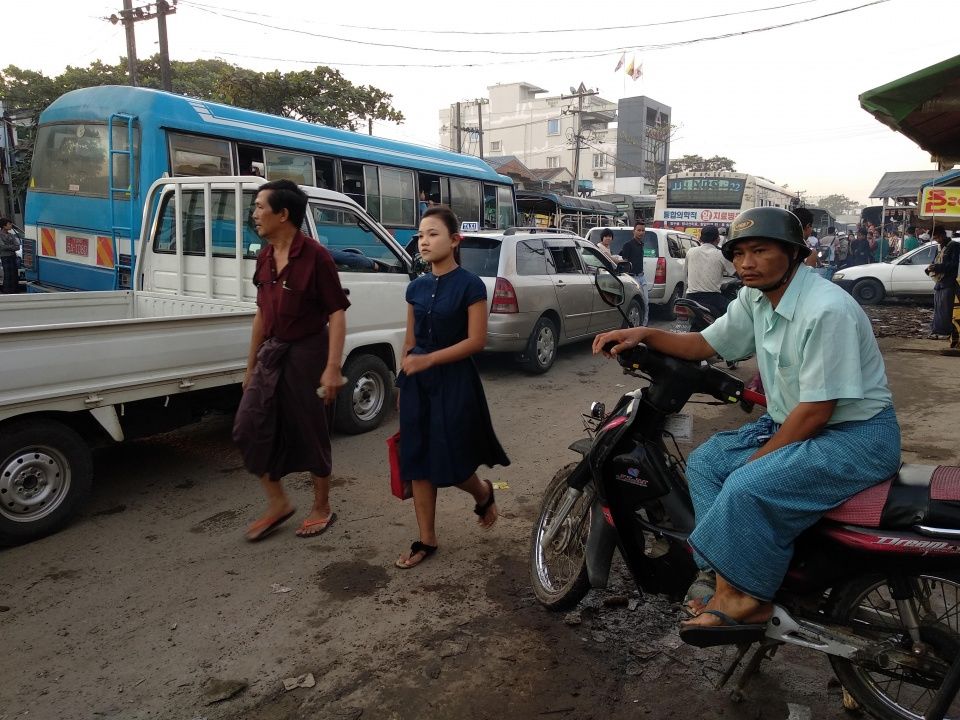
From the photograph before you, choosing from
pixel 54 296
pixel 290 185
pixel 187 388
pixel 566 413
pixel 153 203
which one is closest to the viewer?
pixel 290 185

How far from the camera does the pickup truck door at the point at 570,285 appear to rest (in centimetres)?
835

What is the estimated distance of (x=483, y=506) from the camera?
3.67 meters

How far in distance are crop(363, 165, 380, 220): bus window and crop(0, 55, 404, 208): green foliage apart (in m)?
12.9

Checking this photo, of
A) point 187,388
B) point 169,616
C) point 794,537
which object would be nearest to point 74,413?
point 187,388

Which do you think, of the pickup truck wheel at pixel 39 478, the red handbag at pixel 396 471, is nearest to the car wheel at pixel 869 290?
the red handbag at pixel 396 471

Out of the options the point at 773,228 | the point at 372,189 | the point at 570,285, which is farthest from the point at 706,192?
the point at 773,228

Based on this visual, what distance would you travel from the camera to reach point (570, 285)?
8484 millimetres

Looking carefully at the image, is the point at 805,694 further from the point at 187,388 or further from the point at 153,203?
the point at 153,203

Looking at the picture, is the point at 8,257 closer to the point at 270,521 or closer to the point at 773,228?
the point at 270,521

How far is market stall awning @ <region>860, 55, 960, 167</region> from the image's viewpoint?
3.61 m

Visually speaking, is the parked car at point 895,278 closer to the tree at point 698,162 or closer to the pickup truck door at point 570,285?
the pickup truck door at point 570,285

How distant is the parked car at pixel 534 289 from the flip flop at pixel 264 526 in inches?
155

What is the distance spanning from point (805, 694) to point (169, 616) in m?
2.65

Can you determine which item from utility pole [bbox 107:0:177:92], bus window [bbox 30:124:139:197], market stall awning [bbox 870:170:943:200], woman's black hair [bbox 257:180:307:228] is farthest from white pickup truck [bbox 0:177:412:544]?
market stall awning [bbox 870:170:943:200]
